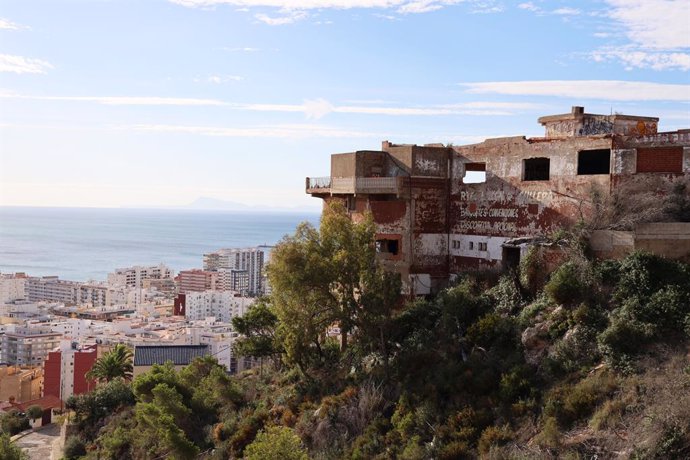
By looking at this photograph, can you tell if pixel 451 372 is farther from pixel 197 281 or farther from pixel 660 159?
pixel 197 281

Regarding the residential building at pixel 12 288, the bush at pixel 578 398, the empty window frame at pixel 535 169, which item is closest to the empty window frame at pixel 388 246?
the empty window frame at pixel 535 169

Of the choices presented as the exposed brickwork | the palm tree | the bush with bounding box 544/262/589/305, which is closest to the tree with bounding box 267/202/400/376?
the bush with bounding box 544/262/589/305

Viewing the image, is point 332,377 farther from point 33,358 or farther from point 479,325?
point 33,358

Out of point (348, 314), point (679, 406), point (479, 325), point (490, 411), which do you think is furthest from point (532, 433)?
point (348, 314)

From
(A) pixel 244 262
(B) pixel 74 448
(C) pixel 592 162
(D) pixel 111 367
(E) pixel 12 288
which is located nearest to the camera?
(C) pixel 592 162

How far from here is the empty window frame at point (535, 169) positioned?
24.7 meters

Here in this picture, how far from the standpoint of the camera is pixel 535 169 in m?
24.9

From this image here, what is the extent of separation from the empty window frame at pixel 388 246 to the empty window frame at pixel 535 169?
5269 mm

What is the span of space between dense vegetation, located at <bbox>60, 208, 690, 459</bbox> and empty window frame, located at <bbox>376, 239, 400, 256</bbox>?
7.27 ft

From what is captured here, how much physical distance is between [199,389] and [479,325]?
12.1 metres

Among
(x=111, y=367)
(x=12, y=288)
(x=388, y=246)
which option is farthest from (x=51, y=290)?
(x=388, y=246)

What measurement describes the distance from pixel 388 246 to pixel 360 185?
2594 millimetres

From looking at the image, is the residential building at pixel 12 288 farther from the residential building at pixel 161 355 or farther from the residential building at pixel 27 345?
the residential building at pixel 161 355

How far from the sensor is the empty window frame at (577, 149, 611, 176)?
23.2m
